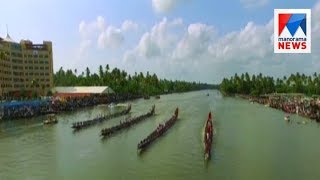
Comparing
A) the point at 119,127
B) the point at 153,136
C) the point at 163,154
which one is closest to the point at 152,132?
the point at 153,136

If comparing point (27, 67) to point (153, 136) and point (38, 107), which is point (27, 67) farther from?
point (153, 136)

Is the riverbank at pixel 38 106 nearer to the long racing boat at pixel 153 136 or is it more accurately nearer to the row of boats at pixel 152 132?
the row of boats at pixel 152 132

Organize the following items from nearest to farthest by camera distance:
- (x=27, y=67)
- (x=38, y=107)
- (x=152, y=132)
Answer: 1. (x=152, y=132)
2. (x=38, y=107)
3. (x=27, y=67)

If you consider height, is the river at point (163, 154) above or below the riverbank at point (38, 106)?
below

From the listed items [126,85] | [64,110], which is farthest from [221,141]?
[126,85]

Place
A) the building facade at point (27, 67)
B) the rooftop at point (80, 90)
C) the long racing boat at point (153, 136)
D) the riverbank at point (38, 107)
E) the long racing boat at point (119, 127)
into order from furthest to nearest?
the rooftop at point (80, 90)
the building facade at point (27, 67)
the riverbank at point (38, 107)
the long racing boat at point (119, 127)
the long racing boat at point (153, 136)

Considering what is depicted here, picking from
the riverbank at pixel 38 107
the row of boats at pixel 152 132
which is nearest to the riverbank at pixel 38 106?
the riverbank at pixel 38 107
